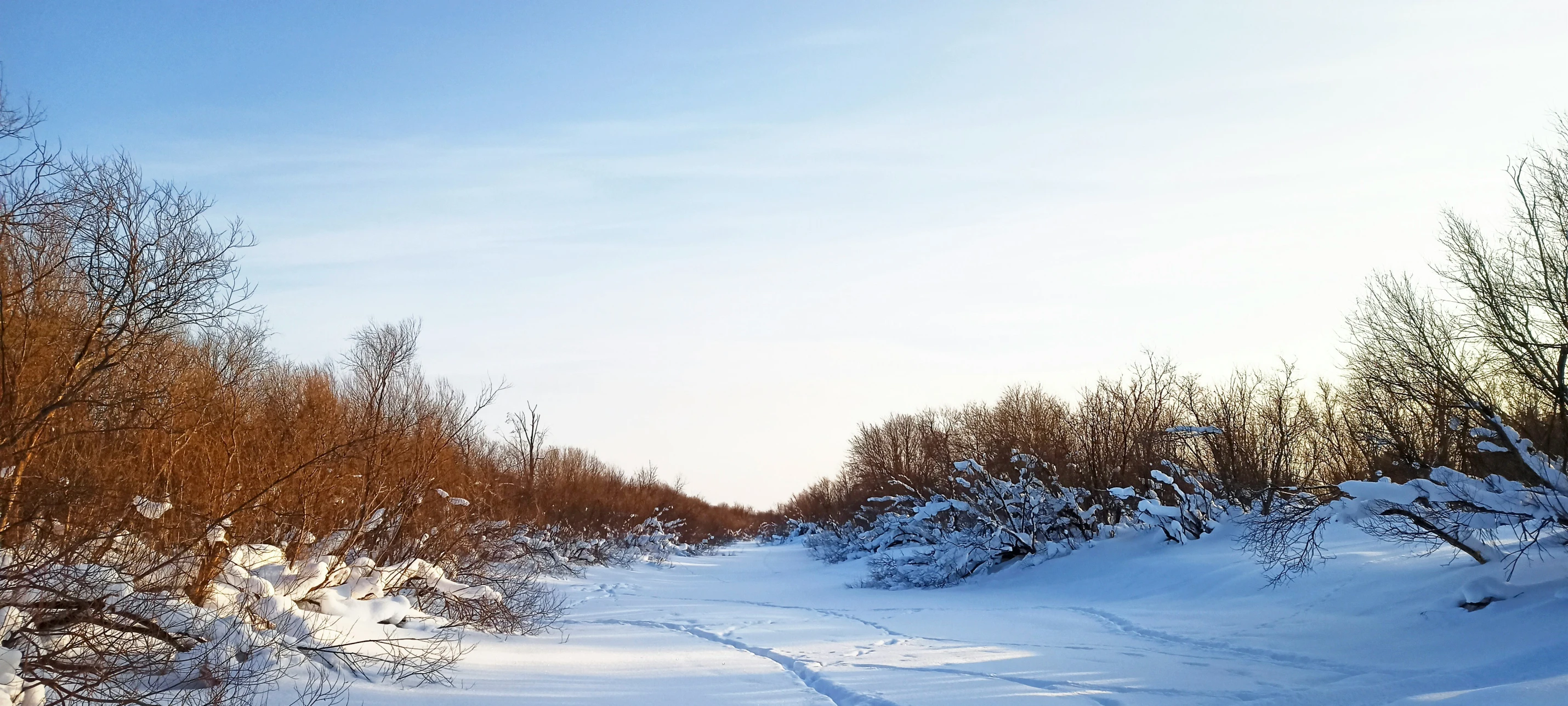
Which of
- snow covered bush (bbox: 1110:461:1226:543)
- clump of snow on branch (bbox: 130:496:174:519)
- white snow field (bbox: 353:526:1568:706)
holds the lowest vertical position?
white snow field (bbox: 353:526:1568:706)

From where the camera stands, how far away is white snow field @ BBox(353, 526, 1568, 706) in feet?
25.7

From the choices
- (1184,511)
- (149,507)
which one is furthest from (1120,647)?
(149,507)

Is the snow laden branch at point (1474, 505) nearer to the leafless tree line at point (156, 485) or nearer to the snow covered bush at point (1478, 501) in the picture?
the snow covered bush at point (1478, 501)

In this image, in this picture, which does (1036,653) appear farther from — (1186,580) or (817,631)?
(1186,580)

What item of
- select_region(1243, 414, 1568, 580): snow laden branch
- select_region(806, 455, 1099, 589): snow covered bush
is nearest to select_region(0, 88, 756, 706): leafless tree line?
select_region(1243, 414, 1568, 580): snow laden branch

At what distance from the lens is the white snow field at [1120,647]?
25.7 feet

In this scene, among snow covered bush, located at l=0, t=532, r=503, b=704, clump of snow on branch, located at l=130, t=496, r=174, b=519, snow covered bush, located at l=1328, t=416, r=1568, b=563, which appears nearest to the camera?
snow covered bush, located at l=0, t=532, r=503, b=704

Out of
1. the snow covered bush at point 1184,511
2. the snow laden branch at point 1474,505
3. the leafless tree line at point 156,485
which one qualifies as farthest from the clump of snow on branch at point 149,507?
the snow covered bush at point 1184,511

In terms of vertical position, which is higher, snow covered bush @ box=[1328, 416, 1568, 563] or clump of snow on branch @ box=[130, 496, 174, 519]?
clump of snow on branch @ box=[130, 496, 174, 519]

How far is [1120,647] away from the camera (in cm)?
1062

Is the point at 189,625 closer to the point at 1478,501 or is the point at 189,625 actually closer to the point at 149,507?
the point at 149,507

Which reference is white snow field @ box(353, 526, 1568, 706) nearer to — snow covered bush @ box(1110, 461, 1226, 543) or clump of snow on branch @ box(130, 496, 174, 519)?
snow covered bush @ box(1110, 461, 1226, 543)

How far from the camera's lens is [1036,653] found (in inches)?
406

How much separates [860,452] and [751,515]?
63787 mm
